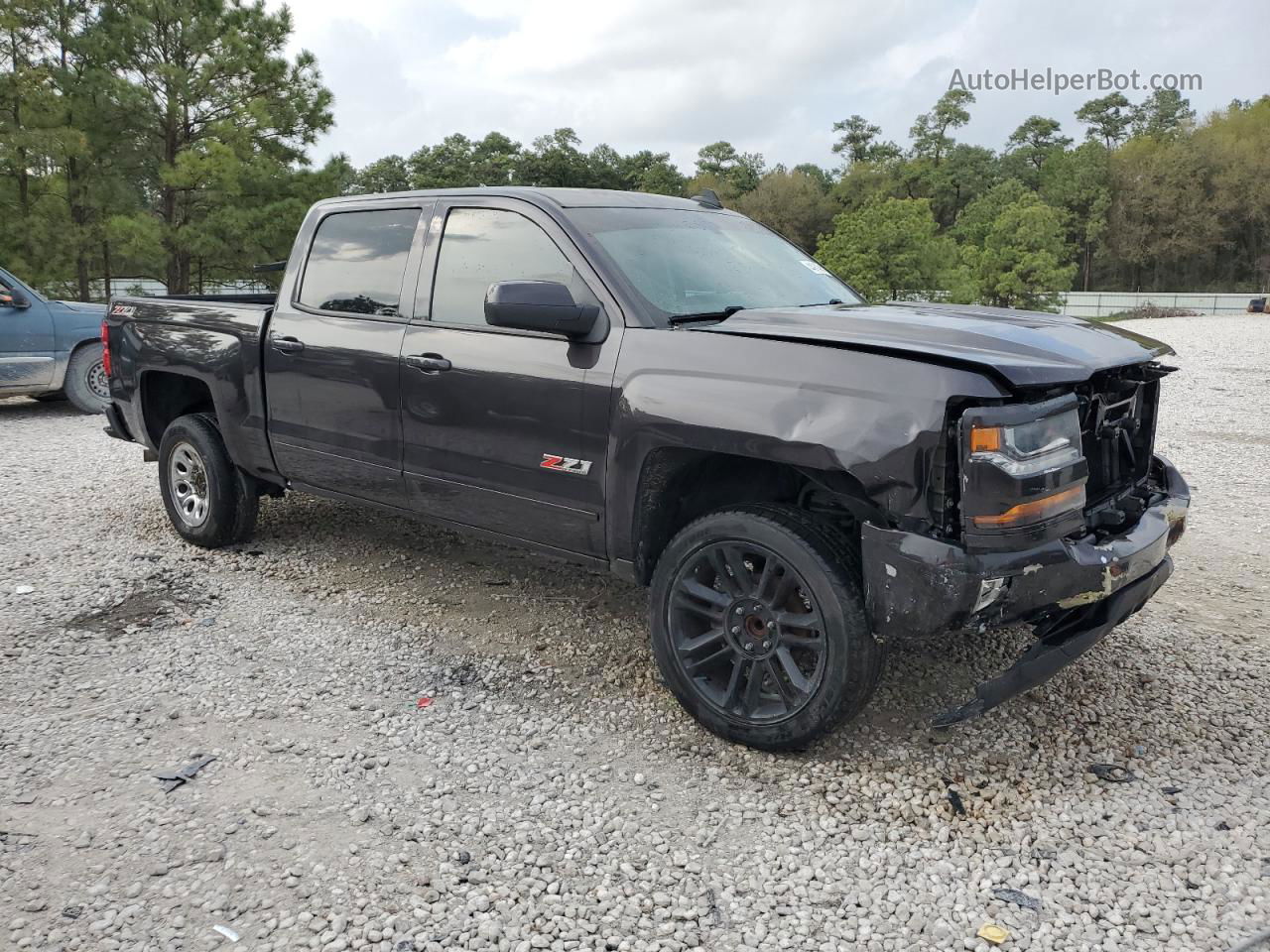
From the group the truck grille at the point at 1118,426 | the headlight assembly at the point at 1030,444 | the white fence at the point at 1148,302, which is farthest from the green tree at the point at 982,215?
the headlight assembly at the point at 1030,444

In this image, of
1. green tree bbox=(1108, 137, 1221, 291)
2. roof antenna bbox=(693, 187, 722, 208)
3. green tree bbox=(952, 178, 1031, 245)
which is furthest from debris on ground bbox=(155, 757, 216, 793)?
green tree bbox=(1108, 137, 1221, 291)

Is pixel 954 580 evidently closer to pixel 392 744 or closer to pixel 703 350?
pixel 703 350

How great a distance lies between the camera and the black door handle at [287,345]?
4742 millimetres

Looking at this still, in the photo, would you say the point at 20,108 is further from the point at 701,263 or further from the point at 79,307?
the point at 701,263

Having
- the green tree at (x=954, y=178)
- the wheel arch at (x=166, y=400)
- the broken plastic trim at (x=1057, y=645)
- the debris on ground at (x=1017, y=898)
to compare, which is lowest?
the debris on ground at (x=1017, y=898)

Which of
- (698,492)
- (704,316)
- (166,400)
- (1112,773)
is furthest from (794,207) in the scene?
(1112,773)

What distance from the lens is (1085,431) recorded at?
3.29 m

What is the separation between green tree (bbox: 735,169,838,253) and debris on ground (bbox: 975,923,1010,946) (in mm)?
57108

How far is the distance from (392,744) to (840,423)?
1900 millimetres

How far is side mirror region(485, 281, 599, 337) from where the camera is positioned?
341 centimetres

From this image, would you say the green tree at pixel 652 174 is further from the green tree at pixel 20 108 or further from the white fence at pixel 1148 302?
the green tree at pixel 20 108

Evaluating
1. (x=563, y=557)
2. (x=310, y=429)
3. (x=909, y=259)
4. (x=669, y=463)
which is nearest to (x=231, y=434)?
(x=310, y=429)

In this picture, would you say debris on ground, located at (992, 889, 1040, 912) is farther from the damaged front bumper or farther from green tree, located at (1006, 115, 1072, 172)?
green tree, located at (1006, 115, 1072, 172)

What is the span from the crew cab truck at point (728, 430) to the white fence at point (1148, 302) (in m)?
48.1
